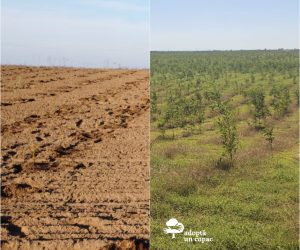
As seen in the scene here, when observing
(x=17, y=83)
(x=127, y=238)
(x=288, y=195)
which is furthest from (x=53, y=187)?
(x=17, y=83)

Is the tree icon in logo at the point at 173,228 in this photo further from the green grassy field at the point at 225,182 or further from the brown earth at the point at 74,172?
the brown earth at the point at 74,172

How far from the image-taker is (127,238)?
5.23m

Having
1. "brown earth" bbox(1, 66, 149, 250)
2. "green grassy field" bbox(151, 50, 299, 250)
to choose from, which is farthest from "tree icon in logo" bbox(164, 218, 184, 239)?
"brown earth" bbox(1, 66, 149, 250)

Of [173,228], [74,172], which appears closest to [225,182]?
[173,228]

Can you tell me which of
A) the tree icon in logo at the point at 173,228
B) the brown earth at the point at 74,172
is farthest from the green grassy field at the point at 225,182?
the brown earth at the point at 74,172

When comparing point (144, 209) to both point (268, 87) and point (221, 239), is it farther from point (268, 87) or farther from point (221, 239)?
point (268, 87)

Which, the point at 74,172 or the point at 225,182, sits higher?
the point at 74,172

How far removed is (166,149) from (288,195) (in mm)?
4172

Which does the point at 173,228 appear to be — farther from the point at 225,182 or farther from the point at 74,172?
the point at 225,182

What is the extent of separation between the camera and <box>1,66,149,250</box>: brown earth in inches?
208

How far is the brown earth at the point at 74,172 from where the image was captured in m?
5.29

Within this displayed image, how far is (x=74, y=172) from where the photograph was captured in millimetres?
6906

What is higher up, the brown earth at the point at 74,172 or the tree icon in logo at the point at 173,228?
the brown earth at the point at 74,172

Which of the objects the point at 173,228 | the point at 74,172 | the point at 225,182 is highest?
the point at 74,172
